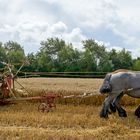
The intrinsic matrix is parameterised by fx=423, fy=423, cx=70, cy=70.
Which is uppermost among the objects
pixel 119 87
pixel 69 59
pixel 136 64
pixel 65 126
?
pixel 69 59

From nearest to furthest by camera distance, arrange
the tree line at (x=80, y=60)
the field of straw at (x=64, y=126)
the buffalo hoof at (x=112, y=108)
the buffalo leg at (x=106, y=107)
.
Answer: the field of straw at (x=64, y=126) < the buffalo leg at (x=106, y=107) < the buffalo hoof at (x=112, y=108) < the tree line at (x=80, y=60)

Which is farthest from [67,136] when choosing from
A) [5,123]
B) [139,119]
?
[139,119]

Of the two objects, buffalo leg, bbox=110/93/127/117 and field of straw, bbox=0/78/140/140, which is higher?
buffalo leg, bbox=110/93/127/117

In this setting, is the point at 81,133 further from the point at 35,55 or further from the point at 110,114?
the point at 35,55

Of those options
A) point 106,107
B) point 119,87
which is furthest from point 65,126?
point 119,87

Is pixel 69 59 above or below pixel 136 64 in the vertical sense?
above

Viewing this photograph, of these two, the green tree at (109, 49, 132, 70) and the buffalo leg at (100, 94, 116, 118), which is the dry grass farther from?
the green tree at (109, 49, 132, 70)

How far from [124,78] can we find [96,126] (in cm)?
284

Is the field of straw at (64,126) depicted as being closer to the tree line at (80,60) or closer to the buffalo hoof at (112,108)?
the buffalo hoof at (112,108)

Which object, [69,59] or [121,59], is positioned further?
[121,59]

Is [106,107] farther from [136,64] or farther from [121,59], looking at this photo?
[121,59]

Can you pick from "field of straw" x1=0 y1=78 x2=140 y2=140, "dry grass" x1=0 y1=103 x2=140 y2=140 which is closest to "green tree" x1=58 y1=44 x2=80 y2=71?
"field of straw" x1=0 y1=78 x2=140 y2=140

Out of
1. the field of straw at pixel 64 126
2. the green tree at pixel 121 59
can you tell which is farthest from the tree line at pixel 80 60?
the field of straw at pixel 64 126

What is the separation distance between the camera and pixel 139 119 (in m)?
14.4
